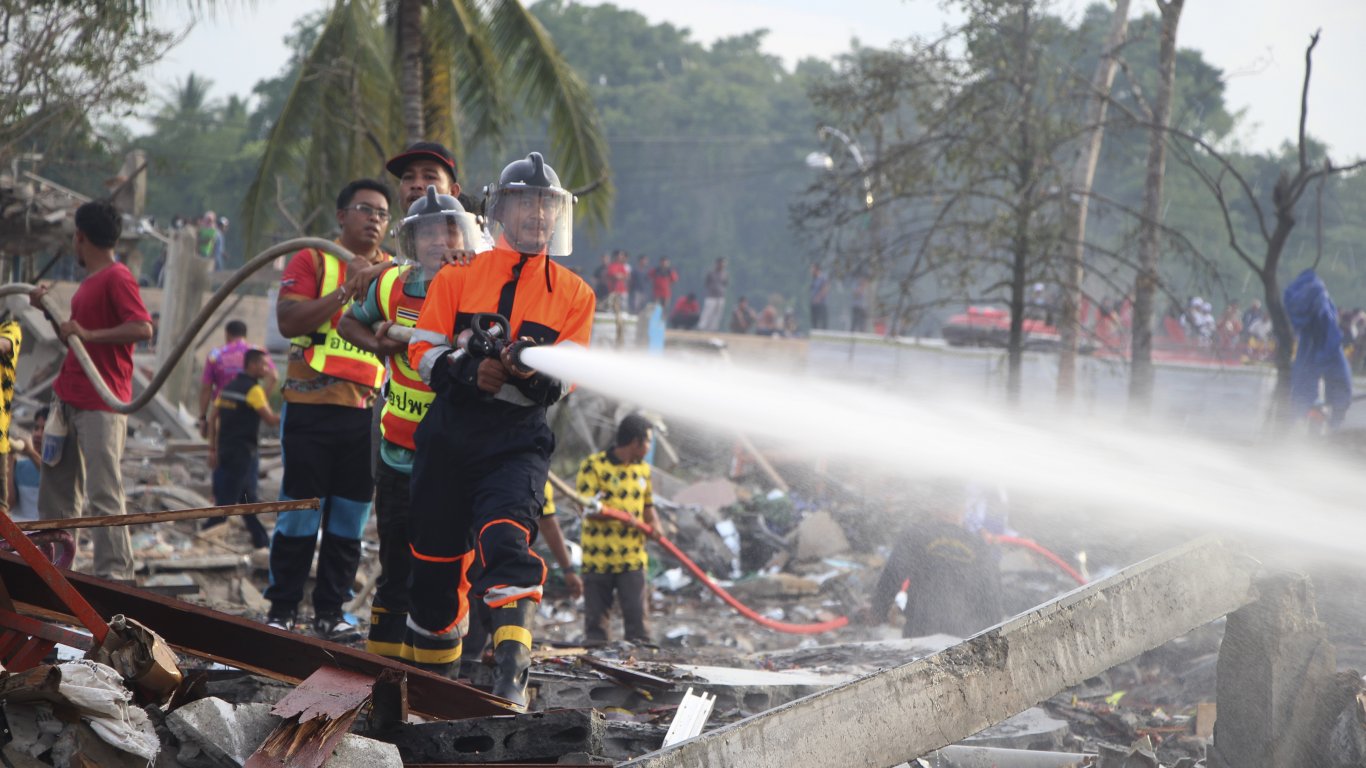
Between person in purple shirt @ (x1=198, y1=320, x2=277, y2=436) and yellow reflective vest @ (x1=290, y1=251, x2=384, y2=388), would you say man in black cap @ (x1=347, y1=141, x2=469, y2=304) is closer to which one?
yellow reflective vest @ (x1=290, y1=251, x2=384, y2=388)

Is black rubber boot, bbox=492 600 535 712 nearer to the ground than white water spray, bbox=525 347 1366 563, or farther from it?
nearer to the ground

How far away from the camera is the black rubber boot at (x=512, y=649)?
4320 millimetres

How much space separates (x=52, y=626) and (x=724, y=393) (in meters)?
2.93

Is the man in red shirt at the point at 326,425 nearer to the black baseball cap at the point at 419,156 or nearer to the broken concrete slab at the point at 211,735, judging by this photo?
the black baseball cap at the point at 419,156

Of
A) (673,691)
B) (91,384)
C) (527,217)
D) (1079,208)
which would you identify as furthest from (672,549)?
(1079,208)

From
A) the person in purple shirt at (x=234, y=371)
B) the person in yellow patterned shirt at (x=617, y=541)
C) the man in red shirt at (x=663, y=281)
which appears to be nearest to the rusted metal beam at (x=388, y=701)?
the person in yellow patterned shirt at (x=617, y=541)

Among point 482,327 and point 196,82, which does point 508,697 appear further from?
point 196,82

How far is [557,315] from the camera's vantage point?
15.8 ft

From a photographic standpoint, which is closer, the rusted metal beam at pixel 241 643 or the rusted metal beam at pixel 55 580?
the rusted metal beam at pixel 55 580

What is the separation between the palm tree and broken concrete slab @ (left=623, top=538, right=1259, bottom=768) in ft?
37.7

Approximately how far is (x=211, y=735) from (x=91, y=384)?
13.2 feet

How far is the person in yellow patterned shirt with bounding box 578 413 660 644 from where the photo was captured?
342 inches

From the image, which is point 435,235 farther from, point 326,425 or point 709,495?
point 709,495

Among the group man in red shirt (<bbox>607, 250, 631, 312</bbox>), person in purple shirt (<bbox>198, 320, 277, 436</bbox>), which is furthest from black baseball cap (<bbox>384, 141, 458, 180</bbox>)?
man in red shirt (<bbox>607, 250, 631, 312</bbox>)
